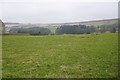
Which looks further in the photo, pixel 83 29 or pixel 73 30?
pixel 83 29

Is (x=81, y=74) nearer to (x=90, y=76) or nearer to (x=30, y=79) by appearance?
(x=90, y=76)

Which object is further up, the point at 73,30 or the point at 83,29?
the point at 83,29

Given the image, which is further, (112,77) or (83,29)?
(83,29)

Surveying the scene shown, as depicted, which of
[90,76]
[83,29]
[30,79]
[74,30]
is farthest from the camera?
[83,29]

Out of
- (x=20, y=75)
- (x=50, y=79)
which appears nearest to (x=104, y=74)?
(x=50, y=79)

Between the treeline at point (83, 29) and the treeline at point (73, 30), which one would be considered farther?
the treeline at point (83, 29)

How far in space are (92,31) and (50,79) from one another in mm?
54991

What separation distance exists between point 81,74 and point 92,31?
2114 inches

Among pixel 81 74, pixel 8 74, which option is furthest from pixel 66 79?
pixel 8 74

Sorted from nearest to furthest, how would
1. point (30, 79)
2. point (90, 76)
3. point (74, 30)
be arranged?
point (30, 79) < point (90, 76) < point (74, 30)

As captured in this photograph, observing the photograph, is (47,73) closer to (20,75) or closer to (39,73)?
(39,73)

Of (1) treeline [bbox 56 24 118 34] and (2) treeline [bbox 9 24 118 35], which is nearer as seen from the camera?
(2) treeline [bbox 9 24 118 35]

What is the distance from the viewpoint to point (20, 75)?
6551 millimetres

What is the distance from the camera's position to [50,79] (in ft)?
20.0
